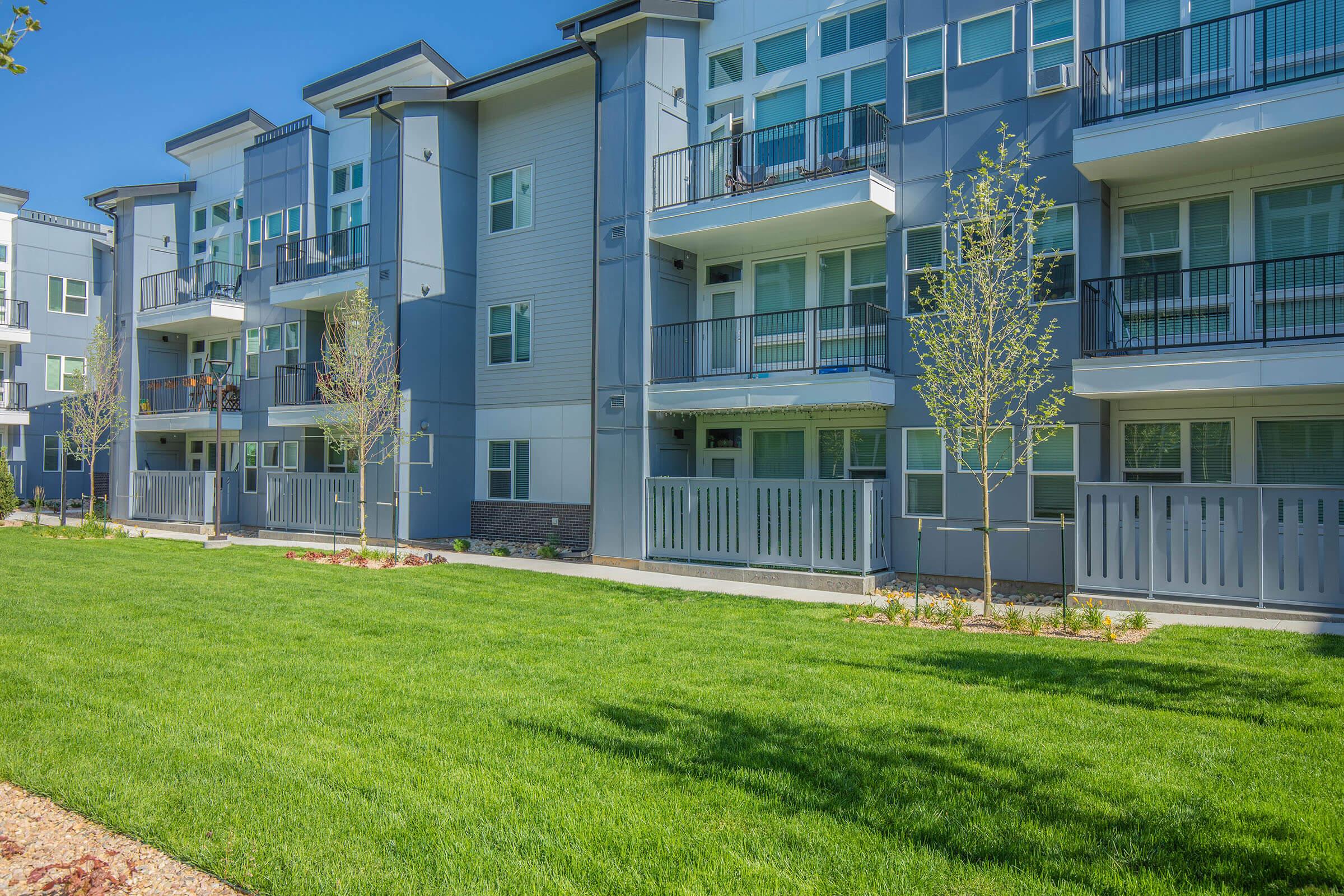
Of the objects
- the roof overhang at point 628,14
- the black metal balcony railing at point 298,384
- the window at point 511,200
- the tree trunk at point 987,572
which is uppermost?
the roof overhang at point 628,14

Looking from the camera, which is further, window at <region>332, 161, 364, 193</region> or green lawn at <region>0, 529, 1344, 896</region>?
window at <region>332, 161, 364, 193</region>

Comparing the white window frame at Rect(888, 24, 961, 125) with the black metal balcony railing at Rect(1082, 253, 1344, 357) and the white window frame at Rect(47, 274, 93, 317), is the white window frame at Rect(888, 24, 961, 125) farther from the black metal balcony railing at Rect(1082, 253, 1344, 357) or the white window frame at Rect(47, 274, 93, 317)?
the white window frame at Rect(47, 274, 93, 317)

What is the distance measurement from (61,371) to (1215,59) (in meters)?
38.4

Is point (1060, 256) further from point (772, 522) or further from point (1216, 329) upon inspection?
point (772, 522)

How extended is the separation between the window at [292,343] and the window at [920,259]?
57.5ft

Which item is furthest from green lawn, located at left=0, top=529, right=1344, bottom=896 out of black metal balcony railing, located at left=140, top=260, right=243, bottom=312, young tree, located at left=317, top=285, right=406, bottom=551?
black metal balcony railing, located at left=140, top=260, right=243, bottom=312

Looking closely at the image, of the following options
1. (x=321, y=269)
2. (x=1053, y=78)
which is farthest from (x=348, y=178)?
(x=1053, y=78)

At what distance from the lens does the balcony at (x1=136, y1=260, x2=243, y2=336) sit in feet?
84.9

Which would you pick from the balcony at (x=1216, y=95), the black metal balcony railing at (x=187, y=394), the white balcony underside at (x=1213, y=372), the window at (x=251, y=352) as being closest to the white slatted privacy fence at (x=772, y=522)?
the white balcony underside at (x=1213, y=372)

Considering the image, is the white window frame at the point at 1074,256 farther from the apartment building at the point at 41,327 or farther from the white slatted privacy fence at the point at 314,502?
the apartment building at the point at 41,327

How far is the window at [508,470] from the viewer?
20.8m

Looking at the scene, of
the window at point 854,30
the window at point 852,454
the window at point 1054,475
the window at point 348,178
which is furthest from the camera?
the window at point 348,178

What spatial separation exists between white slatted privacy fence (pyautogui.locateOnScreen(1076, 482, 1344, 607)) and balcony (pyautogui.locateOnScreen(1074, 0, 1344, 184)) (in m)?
4.72

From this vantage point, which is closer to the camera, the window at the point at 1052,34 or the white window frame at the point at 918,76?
the window at the point at 1052,34
